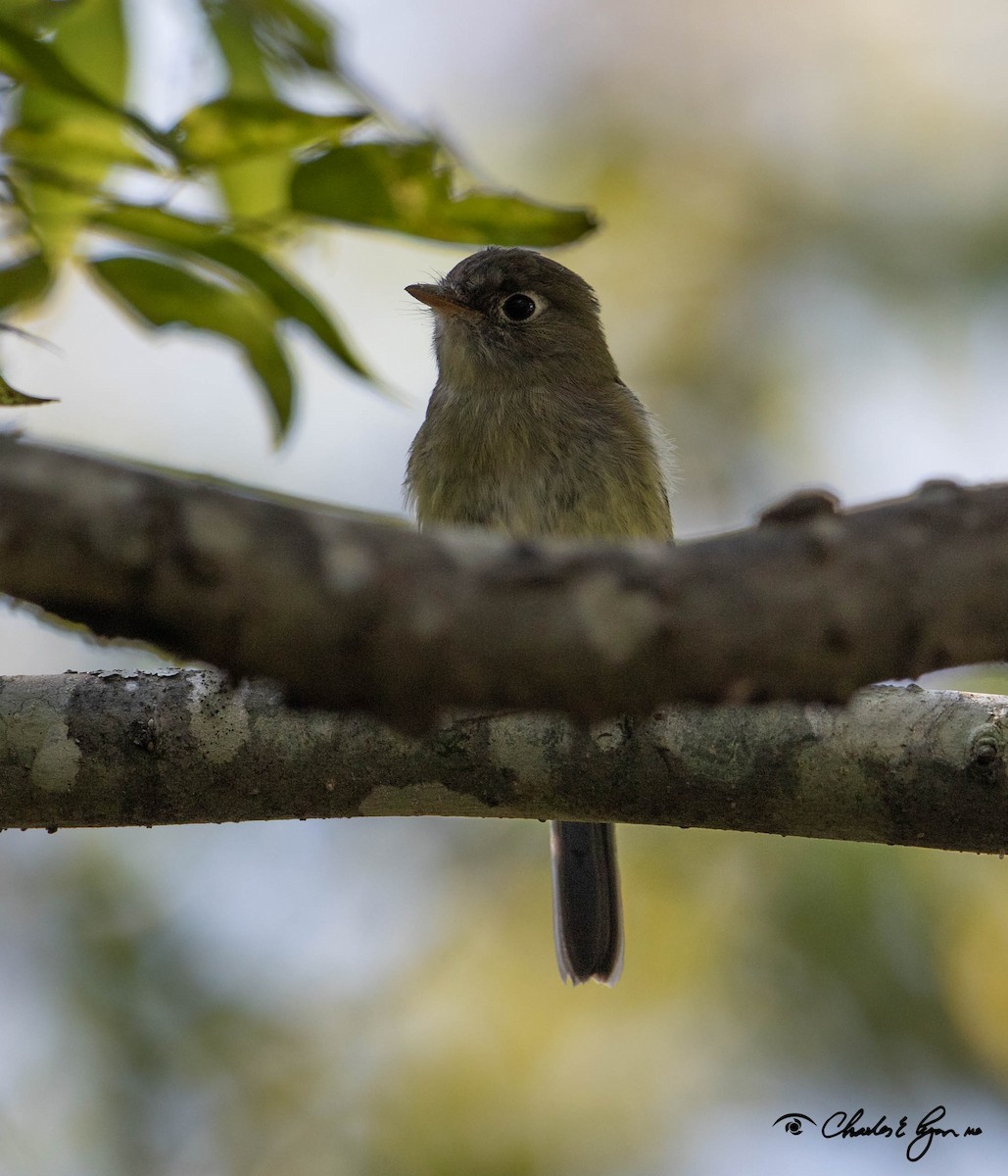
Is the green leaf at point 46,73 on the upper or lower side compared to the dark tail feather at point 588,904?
upper

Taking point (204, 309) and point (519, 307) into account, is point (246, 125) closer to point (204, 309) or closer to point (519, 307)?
point (204, 309)

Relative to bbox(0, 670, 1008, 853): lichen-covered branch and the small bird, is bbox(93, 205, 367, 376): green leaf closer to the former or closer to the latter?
bbox(0, 670, 1008, 853): lichen-covered branch

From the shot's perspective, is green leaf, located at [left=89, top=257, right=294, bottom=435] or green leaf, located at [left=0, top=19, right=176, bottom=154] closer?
green leaf, located at [left=0, top=19, right=176, bottom=154]

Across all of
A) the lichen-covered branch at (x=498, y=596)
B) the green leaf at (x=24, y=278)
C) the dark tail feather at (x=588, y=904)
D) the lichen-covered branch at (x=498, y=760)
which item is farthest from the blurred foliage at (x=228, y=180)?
the dark tail feather at (x=588, y=904)

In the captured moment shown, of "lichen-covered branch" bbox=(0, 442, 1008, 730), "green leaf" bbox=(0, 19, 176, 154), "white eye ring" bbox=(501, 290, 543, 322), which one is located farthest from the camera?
"white eye ring" bbox=(501, 290, 543, 322)

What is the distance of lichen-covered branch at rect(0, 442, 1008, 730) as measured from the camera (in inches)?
43.2

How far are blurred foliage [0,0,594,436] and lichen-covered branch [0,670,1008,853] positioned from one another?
707 millimetres

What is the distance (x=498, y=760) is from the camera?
9.66 ft

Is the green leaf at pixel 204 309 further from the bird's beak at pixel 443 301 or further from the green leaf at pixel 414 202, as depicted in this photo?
the bird's beak at pixel 443 301

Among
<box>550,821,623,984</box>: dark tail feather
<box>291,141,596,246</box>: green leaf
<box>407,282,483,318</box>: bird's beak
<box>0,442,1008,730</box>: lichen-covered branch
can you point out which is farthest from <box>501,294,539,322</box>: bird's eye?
<box>0,442,1008,730</box>: lichen-covered branch

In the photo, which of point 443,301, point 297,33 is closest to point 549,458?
point 443,301

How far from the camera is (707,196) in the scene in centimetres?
759

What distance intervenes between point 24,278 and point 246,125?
53 centimetres

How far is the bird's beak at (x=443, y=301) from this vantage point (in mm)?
5480
